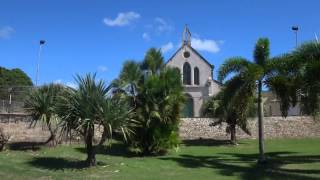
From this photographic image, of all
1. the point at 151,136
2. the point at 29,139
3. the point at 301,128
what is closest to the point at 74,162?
the point at 151,136

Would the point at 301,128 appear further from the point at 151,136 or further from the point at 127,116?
the point at 127,116

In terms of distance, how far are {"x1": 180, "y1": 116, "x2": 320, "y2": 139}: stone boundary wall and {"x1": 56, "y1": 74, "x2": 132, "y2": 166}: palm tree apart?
66.2 ft

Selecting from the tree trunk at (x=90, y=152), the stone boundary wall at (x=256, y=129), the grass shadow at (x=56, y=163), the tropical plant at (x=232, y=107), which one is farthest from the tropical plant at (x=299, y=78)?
the stone boundary wall at (x=256, y=129)

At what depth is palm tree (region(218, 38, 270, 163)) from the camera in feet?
81.7

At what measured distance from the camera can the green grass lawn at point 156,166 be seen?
19.2 meters

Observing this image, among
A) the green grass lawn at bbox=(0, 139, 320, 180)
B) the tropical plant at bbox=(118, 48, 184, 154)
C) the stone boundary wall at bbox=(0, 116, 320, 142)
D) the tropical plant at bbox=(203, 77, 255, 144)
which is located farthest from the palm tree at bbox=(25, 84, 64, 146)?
the stone boundary wall at bbox=(0, 116, 320, 142)

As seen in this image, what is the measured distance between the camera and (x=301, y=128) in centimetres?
4269

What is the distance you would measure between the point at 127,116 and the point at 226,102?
6024 mm

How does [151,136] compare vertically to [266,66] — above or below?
below

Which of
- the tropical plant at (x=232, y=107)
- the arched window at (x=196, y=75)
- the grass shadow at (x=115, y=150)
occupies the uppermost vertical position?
the arched window at (x=196, y=75)

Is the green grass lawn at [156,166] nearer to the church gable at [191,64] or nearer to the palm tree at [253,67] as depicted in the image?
the palm tree at [253,67]

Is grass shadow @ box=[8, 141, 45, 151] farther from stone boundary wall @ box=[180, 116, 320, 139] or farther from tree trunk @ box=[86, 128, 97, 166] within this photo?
stone boundary wall @ box=[180, 116, 320, 139]

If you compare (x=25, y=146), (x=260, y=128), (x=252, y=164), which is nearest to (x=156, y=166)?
(x=252, y=164)

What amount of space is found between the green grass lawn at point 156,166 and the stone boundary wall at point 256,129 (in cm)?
1214
